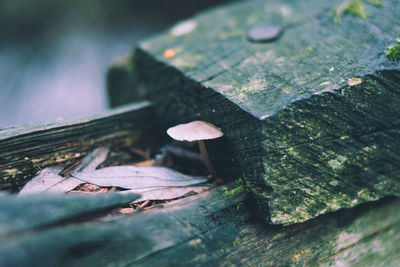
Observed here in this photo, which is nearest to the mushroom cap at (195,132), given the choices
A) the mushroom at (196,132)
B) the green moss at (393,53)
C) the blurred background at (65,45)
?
the mushroom at (196,132)

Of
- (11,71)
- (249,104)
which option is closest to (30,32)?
(11,71)

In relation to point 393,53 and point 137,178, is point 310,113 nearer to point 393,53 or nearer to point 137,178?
point 393,53

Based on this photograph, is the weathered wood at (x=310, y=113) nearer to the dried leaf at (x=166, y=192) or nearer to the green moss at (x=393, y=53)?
the green moss at (x=393, y=53)

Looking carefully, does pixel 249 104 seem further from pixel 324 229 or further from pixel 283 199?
pixel 324 229

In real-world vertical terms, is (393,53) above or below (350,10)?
below

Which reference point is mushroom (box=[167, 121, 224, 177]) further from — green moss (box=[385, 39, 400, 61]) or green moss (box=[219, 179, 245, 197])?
green moss (box=[385, 39, 400, 61])

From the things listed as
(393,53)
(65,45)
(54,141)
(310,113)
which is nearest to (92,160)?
(54,141)

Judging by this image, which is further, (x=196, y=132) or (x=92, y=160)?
(x=92, y=160)
